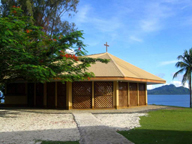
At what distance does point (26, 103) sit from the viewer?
20.0 m

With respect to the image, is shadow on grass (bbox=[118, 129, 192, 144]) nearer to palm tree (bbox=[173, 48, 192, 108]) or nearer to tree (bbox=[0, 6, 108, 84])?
tree (bbox=[0, 6, 108, 84])

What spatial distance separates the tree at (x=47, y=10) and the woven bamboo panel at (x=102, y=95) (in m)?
11.0

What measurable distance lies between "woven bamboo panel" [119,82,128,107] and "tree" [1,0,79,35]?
1118 cm

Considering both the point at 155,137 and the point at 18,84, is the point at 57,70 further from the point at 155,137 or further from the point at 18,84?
the point at 18,84

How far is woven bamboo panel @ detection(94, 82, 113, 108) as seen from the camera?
17.0 m

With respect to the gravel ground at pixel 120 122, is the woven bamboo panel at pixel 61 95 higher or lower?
higher

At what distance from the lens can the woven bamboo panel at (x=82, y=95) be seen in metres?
17.0

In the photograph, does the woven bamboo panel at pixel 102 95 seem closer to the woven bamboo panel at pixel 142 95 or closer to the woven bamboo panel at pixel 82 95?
the woven bamboo panel at pixel 82 95

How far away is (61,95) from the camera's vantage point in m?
17.6

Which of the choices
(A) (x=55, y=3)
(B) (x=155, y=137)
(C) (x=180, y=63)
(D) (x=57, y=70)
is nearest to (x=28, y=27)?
(D) (x=57, y=70)

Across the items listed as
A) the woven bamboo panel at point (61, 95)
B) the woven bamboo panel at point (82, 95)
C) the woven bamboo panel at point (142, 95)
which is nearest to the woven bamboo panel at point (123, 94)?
the woven bamboo panel at point (82, 95)

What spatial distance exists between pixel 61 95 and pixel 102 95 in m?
3.30

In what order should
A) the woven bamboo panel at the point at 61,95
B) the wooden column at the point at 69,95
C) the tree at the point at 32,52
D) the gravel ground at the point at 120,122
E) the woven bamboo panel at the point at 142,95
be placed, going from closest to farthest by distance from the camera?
the gravel ground at the point at 120,122 → the tree at the point at 32,52 → the wooden column at the point at 69,95 → the woven bamboo panel at the point at 61,95 → the woven bamboo panel at the point at 142,95

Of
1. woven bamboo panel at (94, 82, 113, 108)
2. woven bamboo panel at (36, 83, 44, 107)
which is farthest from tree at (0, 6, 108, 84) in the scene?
woven bamboo panel at (36, 83, 44, 107)
